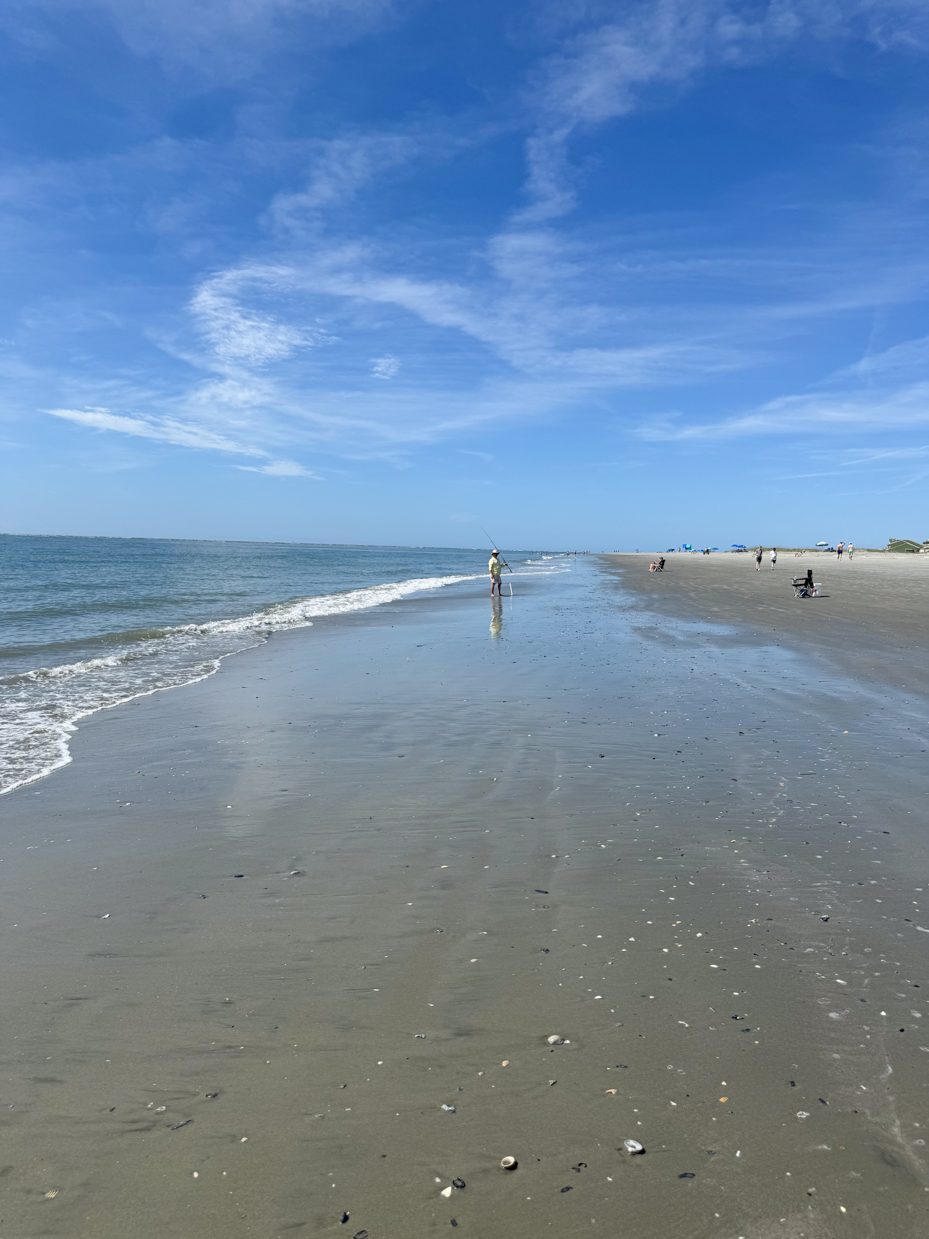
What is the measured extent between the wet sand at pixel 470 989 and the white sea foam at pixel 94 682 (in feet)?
2.82

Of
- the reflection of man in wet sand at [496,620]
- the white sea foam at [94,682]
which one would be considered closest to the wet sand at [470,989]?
the white sea foam at [94,682]

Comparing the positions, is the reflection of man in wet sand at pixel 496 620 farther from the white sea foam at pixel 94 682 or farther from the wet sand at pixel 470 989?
the wet sand at pixel 470 989

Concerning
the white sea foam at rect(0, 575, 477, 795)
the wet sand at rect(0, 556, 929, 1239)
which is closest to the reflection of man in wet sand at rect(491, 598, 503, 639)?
the white sea foam at rect(0, 575, 477, 795)

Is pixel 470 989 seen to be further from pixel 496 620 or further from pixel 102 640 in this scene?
pixel 102 640

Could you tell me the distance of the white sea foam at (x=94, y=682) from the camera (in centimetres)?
842

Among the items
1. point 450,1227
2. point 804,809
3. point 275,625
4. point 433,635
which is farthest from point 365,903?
point 275,625

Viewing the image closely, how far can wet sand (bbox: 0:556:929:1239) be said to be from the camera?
8.35 ft

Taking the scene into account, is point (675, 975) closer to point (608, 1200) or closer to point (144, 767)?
point (608, 1200)

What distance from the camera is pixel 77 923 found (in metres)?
4.46

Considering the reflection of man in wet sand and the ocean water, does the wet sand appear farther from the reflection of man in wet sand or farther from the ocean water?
the reflection of man in wet sand

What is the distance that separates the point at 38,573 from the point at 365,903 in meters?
57.8

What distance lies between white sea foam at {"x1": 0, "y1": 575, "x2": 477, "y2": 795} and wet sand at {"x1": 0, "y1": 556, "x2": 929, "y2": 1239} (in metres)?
0.86

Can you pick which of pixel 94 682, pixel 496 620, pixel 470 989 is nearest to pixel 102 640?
pixel 94 682

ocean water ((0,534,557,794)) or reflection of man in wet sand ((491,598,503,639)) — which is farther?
reflection of man in wet sand ((491,598,503,639))
